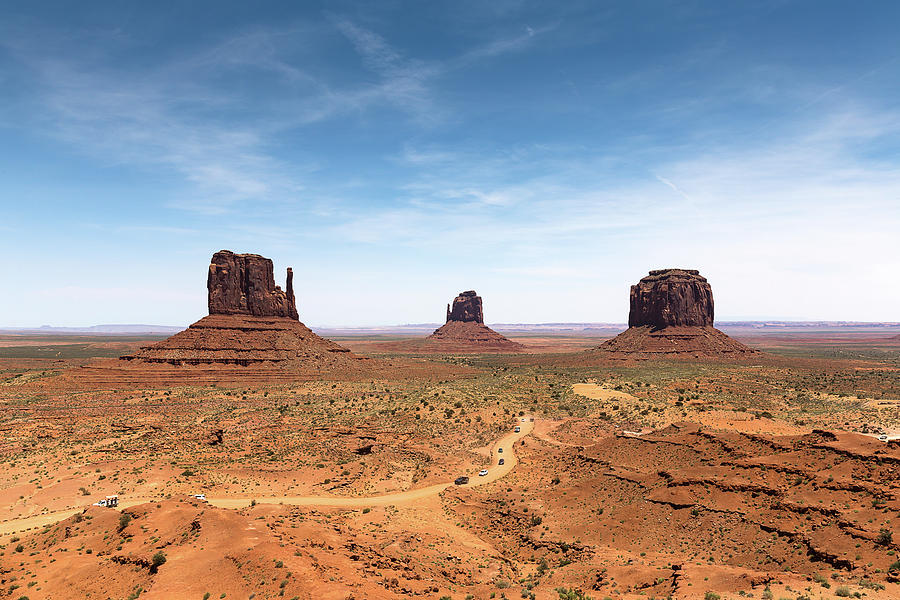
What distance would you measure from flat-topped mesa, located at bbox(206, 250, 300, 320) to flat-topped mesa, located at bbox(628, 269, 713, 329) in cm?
10931

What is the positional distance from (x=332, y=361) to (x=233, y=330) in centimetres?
2221

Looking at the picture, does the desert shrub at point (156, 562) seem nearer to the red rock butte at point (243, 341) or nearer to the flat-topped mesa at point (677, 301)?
the red rock butte at point (243, 341)

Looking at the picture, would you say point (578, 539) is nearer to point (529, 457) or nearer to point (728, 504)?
point (728, 504)

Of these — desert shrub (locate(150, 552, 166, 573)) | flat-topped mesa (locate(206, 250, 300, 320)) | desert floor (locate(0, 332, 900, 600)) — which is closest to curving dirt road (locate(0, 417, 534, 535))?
desert floor (locate(0, 332, 900, 600))

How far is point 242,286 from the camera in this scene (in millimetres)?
106125

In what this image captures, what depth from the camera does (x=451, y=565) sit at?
23953 mm

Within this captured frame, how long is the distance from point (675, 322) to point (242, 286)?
12040 centimetres

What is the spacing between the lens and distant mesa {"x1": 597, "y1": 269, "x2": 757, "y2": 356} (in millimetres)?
129500

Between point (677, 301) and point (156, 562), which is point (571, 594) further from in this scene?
point (677, 301)

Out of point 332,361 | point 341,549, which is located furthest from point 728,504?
point 332,361

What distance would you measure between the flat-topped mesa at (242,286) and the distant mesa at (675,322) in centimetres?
9663

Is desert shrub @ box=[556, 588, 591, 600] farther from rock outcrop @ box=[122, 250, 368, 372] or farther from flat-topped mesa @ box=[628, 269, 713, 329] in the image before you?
flat-topped mesa @ box=[628, 269, 713, 329]

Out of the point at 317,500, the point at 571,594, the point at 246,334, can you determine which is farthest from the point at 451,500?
the point at 246,334

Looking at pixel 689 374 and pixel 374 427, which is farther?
pixel 689 374
